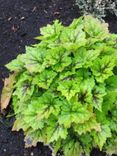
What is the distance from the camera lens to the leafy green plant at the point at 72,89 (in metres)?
2.98

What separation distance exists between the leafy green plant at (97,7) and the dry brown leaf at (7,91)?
1323 mm

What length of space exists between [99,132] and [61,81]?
1.59ft

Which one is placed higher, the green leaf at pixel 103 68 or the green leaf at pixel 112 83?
the green leaf at pixel 103 68

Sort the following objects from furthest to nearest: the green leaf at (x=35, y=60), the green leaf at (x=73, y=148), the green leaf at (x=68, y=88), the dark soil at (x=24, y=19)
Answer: the dark soil at (x=24, y=19) < the green leaf at (x=73, y=148) < the green leaf at (x=35, y=60) < the green leaf at (x=68, y=88)

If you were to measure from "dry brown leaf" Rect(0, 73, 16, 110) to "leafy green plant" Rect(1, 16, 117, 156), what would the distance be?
0.16 metres

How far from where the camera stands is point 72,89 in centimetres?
297

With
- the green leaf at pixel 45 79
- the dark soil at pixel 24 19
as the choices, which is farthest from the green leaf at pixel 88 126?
the dark soil at pixel 24 19

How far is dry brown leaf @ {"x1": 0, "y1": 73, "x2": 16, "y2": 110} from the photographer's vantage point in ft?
11.3

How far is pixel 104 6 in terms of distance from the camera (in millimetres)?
4504

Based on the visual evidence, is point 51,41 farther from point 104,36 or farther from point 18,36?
point 18,36

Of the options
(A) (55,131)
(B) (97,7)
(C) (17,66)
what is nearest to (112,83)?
(A) (55,131)

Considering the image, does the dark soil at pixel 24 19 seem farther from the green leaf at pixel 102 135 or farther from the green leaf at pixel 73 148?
the green leaf at pixel 102 135

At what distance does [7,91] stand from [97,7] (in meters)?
1.43

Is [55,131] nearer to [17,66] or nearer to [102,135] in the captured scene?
[102,135]
